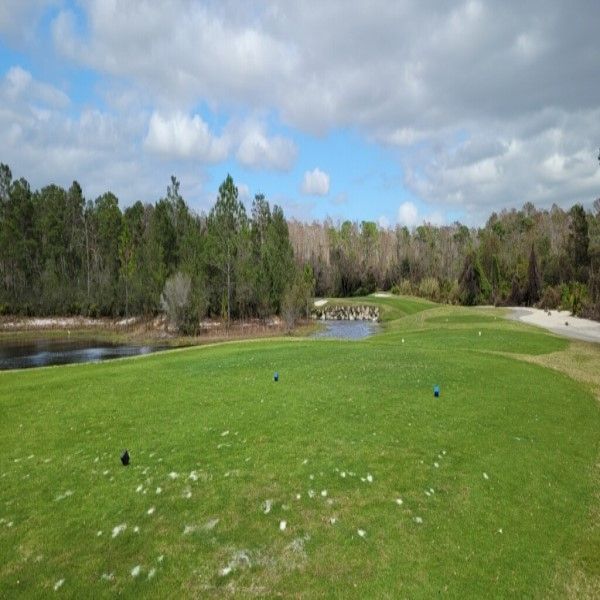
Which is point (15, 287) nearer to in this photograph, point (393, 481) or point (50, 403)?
point (50, 403)

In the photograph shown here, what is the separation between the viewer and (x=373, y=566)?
7930 mm

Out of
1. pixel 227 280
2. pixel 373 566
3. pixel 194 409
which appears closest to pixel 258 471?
pixel 373 566

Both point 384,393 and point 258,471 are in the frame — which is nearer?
point 258,471

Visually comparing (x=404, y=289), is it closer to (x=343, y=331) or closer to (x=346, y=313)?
(x=346, y=313)

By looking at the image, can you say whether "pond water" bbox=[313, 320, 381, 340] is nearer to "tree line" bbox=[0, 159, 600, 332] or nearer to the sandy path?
"tree line" bbox=[0, 159, 600, 332]

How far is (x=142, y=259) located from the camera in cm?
8669

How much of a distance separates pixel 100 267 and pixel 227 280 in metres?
45.2

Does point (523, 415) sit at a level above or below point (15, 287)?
below

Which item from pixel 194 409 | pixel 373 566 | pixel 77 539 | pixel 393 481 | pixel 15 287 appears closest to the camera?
pixel 373 566

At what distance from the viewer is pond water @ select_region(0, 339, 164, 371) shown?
48750mm

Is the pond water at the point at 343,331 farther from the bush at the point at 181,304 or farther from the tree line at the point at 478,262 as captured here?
the tree line at the point at 478,262

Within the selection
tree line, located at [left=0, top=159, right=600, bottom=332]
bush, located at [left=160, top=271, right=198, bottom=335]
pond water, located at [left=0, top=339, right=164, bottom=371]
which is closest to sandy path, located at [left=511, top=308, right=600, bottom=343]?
tree line, located at [left=0, top=159, right=600, bottom=332]

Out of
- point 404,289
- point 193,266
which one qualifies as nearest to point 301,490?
point 193,266

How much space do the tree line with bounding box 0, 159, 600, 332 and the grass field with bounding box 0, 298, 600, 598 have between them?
50.9 m
